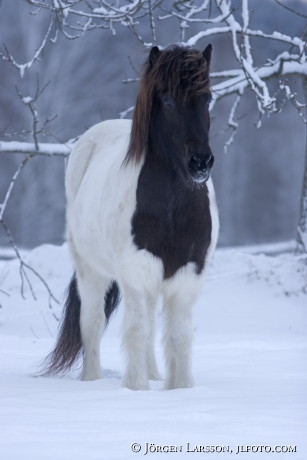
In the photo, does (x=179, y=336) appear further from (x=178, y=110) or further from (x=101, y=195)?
(x=178, y=110)

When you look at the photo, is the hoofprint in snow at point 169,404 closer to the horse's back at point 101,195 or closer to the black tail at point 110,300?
the black tail at point 110,300

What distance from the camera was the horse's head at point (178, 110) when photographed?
439 centimetres

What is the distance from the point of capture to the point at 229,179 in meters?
27.3

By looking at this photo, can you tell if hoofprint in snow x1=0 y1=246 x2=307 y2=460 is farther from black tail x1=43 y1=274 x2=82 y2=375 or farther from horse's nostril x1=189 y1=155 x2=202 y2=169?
horse's nostril x1=189 y1=155 x2=202 y2=169

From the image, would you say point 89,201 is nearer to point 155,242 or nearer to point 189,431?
point 155,242

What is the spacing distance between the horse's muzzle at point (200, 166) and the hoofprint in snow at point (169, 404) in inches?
44.5

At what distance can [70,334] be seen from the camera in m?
5.93

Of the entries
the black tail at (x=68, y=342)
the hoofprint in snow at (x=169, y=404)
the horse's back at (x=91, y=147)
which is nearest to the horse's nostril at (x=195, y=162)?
the hoofprint in snow at (x=169, y=404)

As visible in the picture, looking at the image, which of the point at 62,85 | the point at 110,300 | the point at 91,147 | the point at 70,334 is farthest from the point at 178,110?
the point at 62,85

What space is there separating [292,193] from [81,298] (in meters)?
22.2

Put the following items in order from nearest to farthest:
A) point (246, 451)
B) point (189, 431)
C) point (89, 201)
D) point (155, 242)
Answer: point (246, 451) → point (189, 431) → point (155, 242) → point (89, 201)

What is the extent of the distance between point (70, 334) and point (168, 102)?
2068 mm

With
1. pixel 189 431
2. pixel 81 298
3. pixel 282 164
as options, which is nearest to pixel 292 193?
pixel 282 164

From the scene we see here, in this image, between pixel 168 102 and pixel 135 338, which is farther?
pixel 135 338
